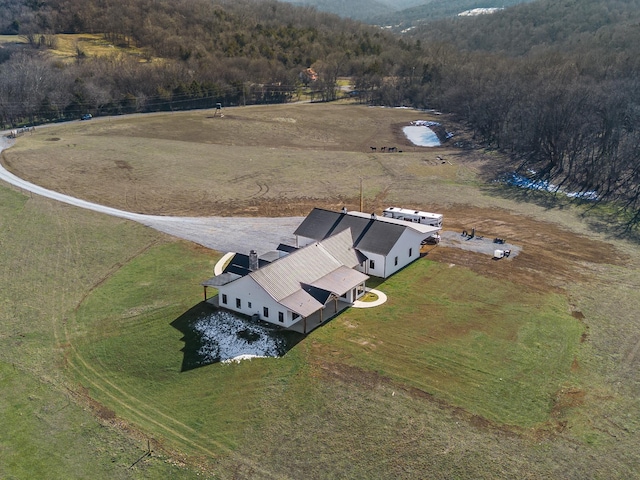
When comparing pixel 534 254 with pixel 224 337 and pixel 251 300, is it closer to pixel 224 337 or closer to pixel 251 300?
pixel 251 300

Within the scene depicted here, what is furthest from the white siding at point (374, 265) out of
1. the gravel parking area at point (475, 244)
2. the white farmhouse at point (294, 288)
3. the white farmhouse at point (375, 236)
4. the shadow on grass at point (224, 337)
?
the shadow on grass at point (224, 337)

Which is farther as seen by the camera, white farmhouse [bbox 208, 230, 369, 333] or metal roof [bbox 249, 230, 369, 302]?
metal roof [bbox 249, 230, 369, 302]

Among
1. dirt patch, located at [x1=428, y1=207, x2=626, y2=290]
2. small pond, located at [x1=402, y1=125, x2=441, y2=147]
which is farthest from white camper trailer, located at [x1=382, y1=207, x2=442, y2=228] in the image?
small pond, located at [x1=402, y1=125, x2=441, y2=147]

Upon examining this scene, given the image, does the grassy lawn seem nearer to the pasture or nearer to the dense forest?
the pasture

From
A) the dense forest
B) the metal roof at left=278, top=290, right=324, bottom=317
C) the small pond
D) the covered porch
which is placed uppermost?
the dense forest

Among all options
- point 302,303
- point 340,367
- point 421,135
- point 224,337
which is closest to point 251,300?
point 224,337
